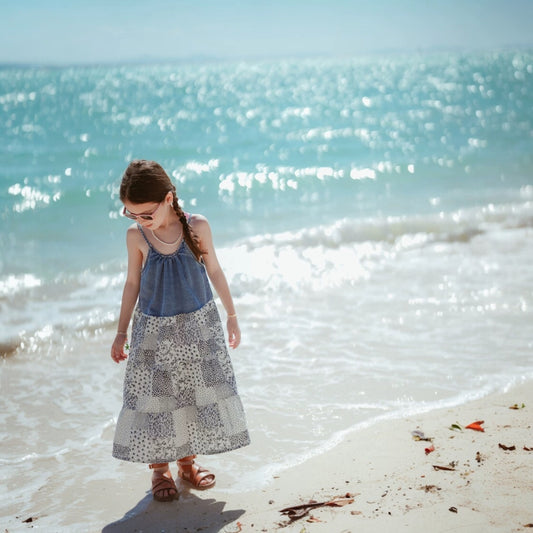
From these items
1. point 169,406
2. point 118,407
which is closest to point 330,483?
point 169,406

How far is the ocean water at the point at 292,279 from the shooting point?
4637mm

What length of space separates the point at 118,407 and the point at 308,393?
1298mm

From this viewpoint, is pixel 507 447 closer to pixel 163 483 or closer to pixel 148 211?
pixel 163 483

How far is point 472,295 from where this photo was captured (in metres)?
6.89

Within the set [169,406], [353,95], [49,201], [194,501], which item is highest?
[353,95]

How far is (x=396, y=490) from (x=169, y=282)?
1417 millimetres

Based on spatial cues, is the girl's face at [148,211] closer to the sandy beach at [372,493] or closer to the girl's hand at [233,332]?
the girl's hand at [233,332]

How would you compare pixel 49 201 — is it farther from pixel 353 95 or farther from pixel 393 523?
pixel 353 95

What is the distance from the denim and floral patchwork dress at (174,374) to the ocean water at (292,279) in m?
0.49

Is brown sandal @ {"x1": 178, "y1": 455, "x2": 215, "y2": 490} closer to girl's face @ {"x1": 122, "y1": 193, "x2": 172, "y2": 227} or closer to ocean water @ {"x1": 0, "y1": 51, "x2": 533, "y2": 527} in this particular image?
ocean water @ {"x1": 0, "y1": 51, "x2": 533, "y2": 527}

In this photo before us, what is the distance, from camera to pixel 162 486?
11.8 ft

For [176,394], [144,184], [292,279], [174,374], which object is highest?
[144,184]

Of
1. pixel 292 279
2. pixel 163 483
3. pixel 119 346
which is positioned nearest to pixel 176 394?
pixel 119 346

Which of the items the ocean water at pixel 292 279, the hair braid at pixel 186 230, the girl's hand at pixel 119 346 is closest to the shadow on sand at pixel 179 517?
the ocean water at pixel 292 279
